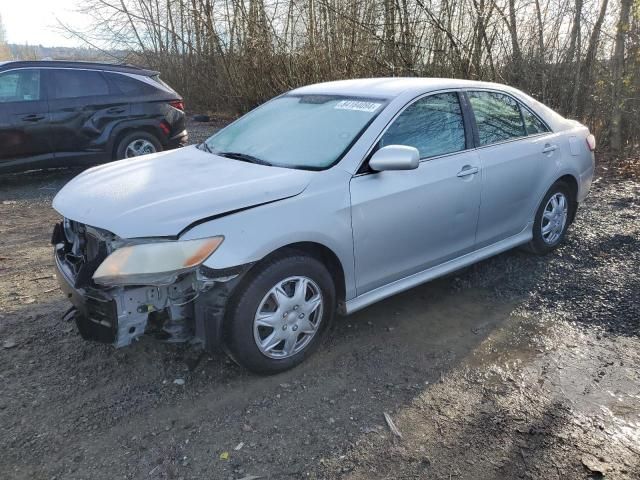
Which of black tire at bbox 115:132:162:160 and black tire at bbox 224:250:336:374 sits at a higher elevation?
black tire at bbox 115:132:162:160

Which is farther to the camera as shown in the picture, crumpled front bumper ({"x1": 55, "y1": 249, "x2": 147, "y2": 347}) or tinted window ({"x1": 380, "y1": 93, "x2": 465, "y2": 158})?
tinted window ({"x1": 380, "y1": 93, "x2": 465, "y2": 158})

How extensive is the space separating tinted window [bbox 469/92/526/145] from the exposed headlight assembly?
2456mm

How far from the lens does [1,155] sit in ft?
23.5

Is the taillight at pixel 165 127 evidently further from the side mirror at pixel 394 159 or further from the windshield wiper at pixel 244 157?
the side mirror at pixel 394 159

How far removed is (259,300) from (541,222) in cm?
301

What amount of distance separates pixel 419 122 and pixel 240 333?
6.38 feet

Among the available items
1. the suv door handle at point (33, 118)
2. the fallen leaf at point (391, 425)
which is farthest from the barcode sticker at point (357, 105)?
the suv door handle at point (33, 118)

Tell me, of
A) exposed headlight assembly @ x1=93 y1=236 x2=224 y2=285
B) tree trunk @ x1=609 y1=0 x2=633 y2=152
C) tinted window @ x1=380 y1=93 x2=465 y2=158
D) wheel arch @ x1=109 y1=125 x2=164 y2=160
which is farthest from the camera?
tree trunk @ x1=609 y1=0 x2=633 y2=152

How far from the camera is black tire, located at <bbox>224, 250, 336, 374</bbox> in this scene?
2.95 meters

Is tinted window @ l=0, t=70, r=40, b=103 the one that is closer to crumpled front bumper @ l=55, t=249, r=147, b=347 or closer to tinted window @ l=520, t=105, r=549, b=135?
crumpled front bumper @ l=55, t=249, r=147, b=347

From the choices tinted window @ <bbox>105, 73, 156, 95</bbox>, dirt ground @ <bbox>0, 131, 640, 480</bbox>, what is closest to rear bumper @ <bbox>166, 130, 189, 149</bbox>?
tinted window @ <bbox>105, 73, 156, 95</bbox>

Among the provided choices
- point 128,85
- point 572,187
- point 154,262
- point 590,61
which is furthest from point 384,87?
point 590,61

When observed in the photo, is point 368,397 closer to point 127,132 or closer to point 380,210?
point 380,210

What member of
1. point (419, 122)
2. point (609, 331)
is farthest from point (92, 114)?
point (609, 331)
